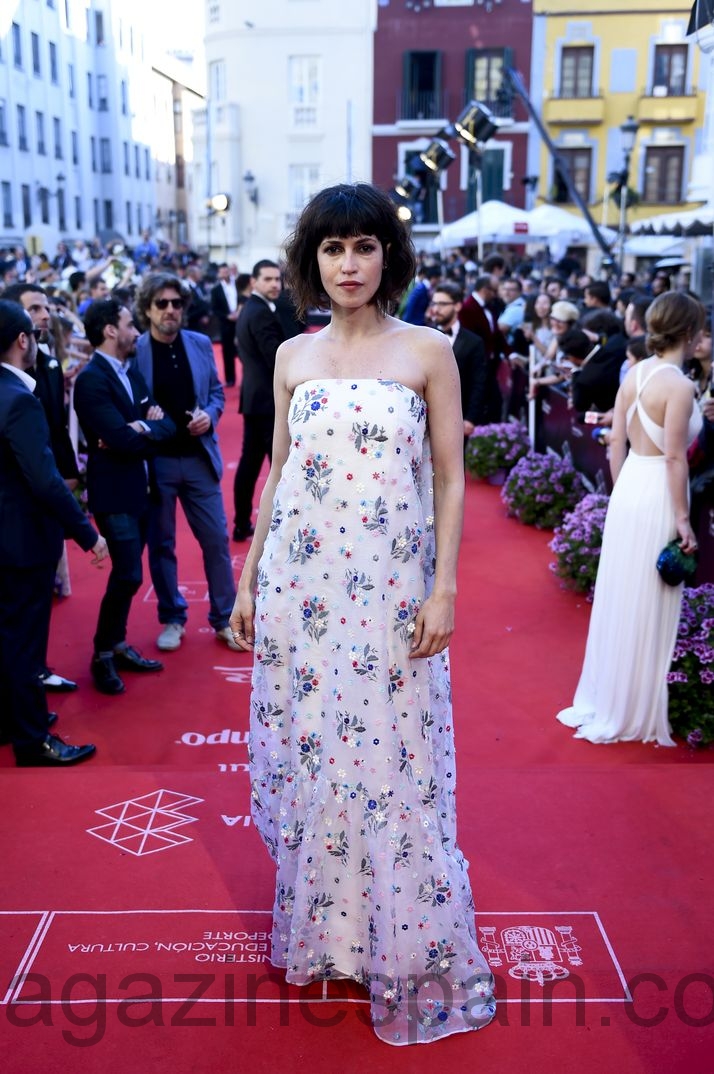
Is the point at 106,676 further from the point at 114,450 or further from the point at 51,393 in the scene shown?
the point at 51,393

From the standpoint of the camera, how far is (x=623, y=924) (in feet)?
9.29

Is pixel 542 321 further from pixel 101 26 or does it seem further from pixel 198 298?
Answer: pixel 101 26

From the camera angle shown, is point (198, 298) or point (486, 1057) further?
point (198, 298)

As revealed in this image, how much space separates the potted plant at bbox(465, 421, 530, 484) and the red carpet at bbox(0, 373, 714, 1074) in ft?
16.4

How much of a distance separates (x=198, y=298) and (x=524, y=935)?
12.5m

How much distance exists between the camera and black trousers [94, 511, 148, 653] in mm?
4984

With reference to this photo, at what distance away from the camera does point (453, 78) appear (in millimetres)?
33625

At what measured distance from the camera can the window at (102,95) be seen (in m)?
46.7

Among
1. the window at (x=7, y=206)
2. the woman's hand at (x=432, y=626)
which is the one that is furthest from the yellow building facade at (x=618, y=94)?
the woman's hand at (x=432, y=626)

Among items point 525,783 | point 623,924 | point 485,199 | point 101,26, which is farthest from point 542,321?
point 101,26

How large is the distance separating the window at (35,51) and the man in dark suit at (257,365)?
36.1m

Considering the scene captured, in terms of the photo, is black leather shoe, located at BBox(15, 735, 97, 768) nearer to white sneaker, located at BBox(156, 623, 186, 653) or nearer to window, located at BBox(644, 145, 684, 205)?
white sneaker, located at BBox(156, 623, 186, 653)

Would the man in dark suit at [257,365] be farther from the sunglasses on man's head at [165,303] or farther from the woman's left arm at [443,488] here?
the woman's left arm at [443,488]

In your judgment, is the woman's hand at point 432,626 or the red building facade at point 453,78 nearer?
the woman's hand at point 432,626
